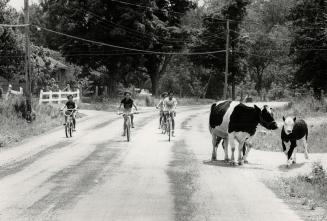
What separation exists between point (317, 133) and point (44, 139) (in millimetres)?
12012

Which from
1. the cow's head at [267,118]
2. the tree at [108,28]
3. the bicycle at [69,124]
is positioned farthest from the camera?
the tree at [108,28]

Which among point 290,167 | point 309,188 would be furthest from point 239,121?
point 309,188

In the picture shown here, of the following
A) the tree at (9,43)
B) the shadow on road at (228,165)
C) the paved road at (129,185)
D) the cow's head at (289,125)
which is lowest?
the shadow on road at (228,165)

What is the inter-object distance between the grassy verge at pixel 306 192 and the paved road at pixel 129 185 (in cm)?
29

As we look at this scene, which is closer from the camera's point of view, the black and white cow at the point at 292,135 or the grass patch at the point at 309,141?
the black and white cow at the point at 292,135

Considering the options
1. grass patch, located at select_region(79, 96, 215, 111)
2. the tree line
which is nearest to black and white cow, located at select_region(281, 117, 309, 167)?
the tree line

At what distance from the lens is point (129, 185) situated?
534 inches

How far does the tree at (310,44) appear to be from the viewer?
174ft

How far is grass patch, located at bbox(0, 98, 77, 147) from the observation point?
85.1 feet

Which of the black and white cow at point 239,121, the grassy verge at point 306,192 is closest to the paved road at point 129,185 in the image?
the grassy verge at point 306,192

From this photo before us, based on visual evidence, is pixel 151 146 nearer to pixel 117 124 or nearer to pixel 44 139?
pixel 44 139

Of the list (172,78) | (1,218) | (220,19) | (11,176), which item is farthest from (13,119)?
(172,78)

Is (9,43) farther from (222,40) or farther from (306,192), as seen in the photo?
(306,192)

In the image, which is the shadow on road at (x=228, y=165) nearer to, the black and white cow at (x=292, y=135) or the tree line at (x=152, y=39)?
the black and white cow at (x=292, y=135)
